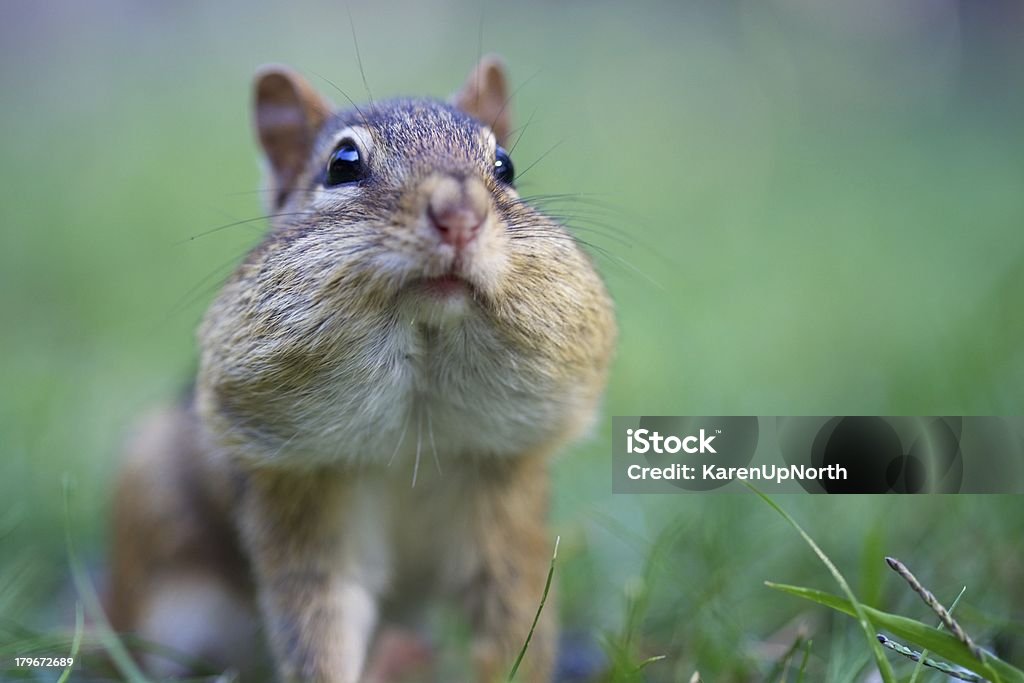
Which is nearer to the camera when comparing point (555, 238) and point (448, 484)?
point (555, 238)

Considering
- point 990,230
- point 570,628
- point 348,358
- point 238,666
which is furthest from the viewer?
point 990,230

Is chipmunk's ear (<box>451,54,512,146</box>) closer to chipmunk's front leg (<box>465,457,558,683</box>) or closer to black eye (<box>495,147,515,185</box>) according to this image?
black eye (<box>495,147,515,185</box>)

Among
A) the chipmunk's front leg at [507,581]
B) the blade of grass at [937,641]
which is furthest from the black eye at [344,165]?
the blade of grass at [937,641]

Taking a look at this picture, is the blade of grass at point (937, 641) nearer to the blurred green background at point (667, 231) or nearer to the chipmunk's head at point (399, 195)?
the blurred green background at point (667, 231)

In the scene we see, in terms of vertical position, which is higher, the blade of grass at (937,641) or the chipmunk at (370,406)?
the chipmunk at (370,406)

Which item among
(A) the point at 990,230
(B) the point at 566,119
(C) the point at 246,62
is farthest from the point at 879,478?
(C) the point at 246,62

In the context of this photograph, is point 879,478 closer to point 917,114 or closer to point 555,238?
point 555,238
